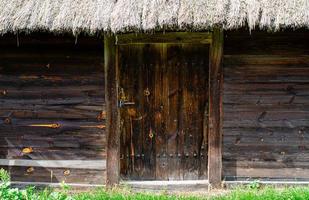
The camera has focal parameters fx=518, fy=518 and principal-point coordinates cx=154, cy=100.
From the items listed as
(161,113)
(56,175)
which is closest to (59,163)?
(56,175)

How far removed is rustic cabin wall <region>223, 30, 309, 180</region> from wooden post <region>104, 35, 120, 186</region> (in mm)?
1445

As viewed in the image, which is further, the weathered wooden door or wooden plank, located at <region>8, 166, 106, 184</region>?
wooden plank, located at <region>8, 166, 106, 184</region>

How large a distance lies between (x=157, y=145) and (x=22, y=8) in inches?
99.3

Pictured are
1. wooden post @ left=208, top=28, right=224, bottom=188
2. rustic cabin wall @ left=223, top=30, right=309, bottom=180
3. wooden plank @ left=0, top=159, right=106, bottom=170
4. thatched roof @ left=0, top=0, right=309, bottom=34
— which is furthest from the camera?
wooden plank @ left=0, top=159, right=106, bottom=170

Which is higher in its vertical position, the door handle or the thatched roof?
the thatched roof

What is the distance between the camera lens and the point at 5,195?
4.71 metres

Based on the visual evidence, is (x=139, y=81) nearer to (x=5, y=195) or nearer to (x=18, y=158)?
(x=18, y=158)

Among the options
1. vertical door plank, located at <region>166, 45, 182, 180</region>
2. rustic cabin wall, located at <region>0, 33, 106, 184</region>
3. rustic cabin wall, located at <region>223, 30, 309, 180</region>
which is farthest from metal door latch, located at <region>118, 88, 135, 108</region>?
rustic cabin wall, located at <region>223, 30, 309, 180</region>

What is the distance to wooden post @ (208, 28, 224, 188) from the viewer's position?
266 inches

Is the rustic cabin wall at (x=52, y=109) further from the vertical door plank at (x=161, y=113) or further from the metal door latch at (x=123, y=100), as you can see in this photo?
the vertical door plank at (x=161, y=113)

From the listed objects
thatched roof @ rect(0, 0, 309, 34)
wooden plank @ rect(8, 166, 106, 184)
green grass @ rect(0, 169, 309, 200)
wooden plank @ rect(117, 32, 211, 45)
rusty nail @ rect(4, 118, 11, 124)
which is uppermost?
thatched roof @ rect(0, 0, 309, 34)

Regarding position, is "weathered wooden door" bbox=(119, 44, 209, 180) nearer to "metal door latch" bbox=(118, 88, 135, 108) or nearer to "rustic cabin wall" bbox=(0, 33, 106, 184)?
"metal door latch" bbox=(118, 88, 135, 108)

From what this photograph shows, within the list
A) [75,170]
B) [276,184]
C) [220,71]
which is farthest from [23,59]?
[276,184]

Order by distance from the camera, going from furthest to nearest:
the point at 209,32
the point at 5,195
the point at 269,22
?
the point at 209,32 < the point at 269,22 < the point at 5,195
